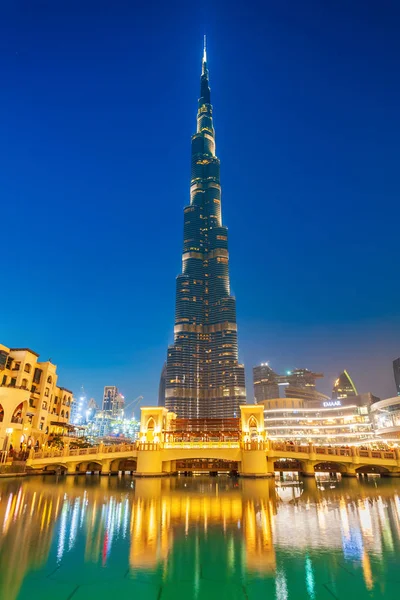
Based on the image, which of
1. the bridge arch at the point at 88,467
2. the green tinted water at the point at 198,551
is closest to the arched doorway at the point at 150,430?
the bridge arch at the point at 88,467

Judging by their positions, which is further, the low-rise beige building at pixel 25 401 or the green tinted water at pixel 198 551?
the low-rise beige building at pixel 25 401

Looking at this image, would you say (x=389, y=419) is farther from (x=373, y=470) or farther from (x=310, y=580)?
(x=310, y=580)

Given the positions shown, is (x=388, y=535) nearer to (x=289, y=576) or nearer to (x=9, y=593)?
(x=289, y=576)

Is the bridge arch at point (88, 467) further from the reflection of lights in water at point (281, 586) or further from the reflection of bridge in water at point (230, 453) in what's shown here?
the reflection of lights in water at point (281, 586)

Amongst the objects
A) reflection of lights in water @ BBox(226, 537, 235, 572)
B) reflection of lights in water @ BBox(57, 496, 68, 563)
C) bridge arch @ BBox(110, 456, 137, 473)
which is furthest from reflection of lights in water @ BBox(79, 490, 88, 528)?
bridge arch @ BBox(110, 456, 137, 473)

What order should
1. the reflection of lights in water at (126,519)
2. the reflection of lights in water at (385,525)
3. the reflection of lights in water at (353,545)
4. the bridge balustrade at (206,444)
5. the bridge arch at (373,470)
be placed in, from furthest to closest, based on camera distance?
the bridge arch at (373,470), the bridge balustrade at (206,444), the reflection of lights in water at (126,519), the reflection of lights in water at (385,525), the reflection of lights in water at (353,545)

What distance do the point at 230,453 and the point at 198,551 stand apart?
35292 mm

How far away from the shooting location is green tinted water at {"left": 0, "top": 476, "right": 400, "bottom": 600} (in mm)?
10609

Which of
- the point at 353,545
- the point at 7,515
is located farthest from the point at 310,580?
the point at 7,515

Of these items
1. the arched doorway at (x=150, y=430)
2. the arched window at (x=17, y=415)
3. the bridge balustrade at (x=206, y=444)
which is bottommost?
the bridge balustrade at (x=206, y=444)

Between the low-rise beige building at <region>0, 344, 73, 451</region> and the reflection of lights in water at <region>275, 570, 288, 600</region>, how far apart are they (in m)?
50.9

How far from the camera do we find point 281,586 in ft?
35.2

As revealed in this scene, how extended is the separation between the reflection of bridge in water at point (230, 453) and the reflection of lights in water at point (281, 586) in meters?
37.2

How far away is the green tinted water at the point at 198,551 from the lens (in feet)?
34.8
